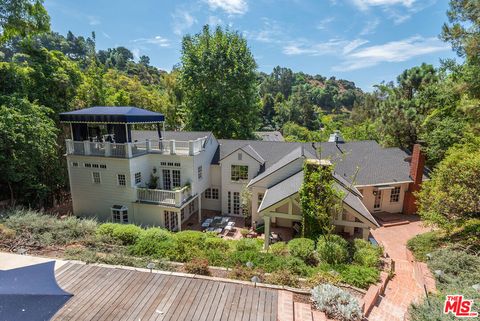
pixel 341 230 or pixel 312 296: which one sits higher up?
pixel 312 296

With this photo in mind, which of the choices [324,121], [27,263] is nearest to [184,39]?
[27,263]

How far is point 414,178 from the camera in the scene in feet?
59.5

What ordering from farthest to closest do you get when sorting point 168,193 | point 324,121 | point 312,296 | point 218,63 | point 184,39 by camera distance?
point 324,121, point 184,39, point 218,63, point 168,193, point 312,296

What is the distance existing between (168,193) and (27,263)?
315 inches

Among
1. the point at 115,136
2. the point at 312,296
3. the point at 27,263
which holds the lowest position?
the point at 312,296

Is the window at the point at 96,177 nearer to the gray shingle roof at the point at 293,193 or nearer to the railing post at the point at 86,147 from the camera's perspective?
the railing post at the point at 86,147

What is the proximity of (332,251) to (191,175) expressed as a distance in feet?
32.6

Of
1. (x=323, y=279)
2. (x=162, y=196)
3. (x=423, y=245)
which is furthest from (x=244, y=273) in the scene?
(x=423, y=245)

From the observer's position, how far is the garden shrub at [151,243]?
9781mm

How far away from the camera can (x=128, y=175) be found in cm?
1573

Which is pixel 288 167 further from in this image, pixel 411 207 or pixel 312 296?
pixel 411 207

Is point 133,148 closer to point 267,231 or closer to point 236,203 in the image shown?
point 236,203

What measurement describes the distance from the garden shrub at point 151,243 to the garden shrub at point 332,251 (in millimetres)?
6156

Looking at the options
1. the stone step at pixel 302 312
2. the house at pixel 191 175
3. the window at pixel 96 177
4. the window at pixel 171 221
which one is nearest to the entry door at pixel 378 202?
the house at pixel 191 175
